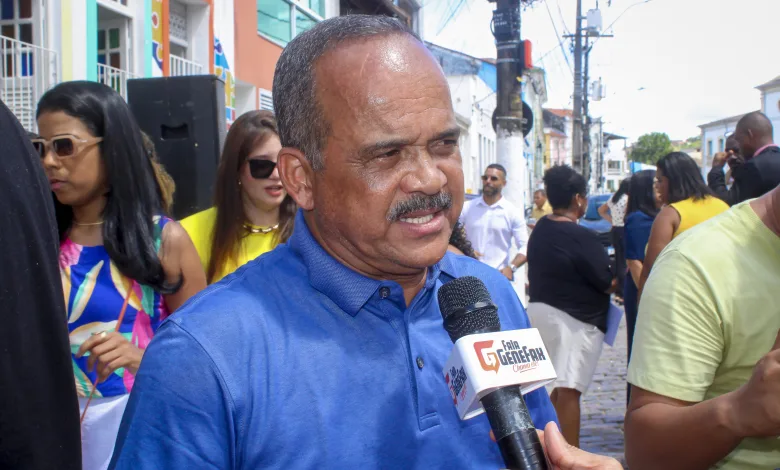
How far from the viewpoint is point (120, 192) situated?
274 centimetres

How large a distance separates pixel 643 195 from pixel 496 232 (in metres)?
2.03

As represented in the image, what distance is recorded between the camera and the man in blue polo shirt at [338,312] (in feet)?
4.20

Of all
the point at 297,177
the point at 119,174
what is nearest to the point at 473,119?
the point at 119,174

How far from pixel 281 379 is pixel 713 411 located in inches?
44.2

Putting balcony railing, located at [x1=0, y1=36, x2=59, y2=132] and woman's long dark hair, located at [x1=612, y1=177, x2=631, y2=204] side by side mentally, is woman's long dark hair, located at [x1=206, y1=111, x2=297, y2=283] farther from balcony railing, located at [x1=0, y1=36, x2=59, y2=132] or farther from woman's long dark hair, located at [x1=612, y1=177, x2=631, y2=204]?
balcony railing, located at [x1=0, y1=36, x2=59, y2=132]

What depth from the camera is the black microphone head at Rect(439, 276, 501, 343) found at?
1.37 meters

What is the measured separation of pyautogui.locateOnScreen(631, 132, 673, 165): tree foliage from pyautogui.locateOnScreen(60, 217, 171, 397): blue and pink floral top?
106 m

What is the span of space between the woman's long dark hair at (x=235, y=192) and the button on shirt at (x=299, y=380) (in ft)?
6.30

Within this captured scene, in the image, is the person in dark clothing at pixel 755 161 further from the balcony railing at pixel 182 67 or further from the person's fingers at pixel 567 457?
the balcony railing at pixel 182 67

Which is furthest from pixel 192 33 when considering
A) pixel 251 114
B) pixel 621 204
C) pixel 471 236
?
pixel 251 114

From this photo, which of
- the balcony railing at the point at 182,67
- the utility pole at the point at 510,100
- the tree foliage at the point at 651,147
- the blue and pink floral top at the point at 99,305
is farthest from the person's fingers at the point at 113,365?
the tree foliage at the point at 651,147

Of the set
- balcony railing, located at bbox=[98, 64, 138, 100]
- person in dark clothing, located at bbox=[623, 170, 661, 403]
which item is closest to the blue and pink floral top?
person in dark clothing, located at bbox=[623, 170, 661, 403]

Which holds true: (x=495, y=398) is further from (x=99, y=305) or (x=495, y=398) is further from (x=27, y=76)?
(x=27, y=76)

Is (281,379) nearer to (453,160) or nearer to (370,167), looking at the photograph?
(370,167)
